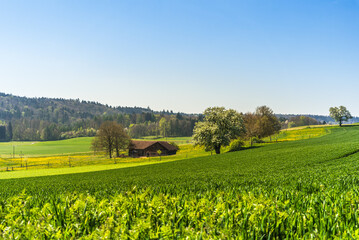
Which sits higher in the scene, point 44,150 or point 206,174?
point 206,174

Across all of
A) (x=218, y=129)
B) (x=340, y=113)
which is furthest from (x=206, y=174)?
(x=340, y=113)

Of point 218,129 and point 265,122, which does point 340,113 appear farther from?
point 218,129

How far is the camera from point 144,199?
4766mm

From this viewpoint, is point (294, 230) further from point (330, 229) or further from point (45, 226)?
point (45, 226)

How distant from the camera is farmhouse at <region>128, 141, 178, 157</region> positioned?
94125 millimetres

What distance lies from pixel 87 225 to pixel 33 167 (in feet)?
236

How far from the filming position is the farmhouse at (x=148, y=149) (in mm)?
94125

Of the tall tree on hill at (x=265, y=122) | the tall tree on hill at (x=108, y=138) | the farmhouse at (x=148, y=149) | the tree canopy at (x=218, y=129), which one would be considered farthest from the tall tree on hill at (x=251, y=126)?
the tall tree on hill at (x=108, y=138)

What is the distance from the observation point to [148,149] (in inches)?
3711

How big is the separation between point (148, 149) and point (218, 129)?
3640 cm

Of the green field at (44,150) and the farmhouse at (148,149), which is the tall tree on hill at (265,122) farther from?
the green field at (44,150)

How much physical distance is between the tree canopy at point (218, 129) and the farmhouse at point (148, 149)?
95.0 feet

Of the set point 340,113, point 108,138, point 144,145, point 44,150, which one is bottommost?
point 44,150

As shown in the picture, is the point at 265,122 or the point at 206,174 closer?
the point at 206,174
